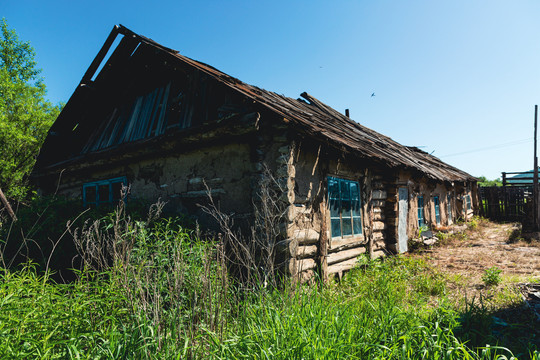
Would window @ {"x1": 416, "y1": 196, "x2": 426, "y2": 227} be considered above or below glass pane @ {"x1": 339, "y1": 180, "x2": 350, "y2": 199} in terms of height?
below

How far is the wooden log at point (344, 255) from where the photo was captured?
5.41 m

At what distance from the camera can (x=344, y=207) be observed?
6.12 m

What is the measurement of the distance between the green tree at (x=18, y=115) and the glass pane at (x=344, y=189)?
613 inches

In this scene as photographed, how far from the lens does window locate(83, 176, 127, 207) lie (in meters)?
7.12

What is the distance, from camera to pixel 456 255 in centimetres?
806

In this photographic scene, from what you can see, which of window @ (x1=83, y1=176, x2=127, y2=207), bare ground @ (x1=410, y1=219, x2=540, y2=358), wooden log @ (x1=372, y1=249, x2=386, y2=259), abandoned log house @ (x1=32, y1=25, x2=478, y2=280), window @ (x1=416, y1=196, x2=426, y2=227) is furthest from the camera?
window @ (x1=416, y1=196, x2=426, y2=227)

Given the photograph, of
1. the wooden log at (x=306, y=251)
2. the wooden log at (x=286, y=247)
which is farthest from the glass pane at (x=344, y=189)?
the wooden log at (x=286, y=247)

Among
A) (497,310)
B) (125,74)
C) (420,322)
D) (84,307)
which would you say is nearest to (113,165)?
(125,74)

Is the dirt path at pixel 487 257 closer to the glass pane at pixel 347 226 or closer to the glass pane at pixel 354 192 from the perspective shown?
the glass pane at pixel 347 226

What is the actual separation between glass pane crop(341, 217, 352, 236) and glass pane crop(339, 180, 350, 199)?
45cm

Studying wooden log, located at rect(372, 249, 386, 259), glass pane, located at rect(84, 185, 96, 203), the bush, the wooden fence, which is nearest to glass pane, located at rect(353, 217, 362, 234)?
wooden log, located at rect(372, 249, 386, 259)

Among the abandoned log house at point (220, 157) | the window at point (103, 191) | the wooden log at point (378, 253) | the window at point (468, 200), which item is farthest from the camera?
the window at point (468, 200)

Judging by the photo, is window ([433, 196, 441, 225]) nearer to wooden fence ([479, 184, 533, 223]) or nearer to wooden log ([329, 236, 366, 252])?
wooden log ([329, 236, 366, 252])

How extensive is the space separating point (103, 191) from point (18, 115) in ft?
46.9
